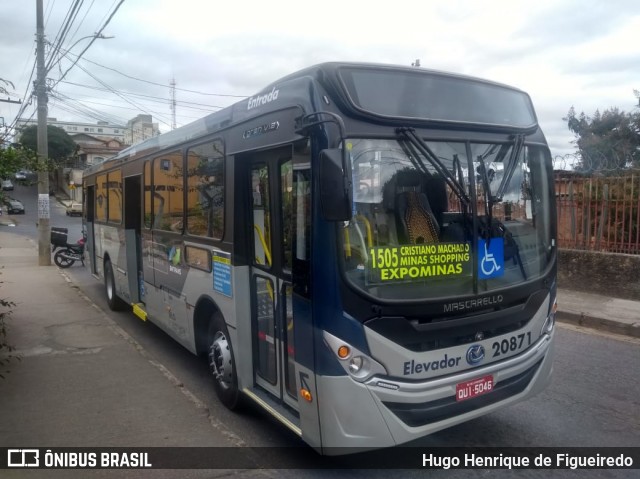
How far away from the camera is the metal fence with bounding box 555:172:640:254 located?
948cm

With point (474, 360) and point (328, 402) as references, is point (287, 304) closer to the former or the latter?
point (328, 402)

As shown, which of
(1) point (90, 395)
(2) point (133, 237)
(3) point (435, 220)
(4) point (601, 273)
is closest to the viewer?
(3) point (435, 220)

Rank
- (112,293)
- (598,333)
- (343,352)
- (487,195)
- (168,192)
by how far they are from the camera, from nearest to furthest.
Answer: (343,352)
(487,195)
(168,192)
(598,333)
(112,293)

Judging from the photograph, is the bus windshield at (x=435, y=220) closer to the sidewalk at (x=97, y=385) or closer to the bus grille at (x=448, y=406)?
the bus grille at (x=448, y=406)

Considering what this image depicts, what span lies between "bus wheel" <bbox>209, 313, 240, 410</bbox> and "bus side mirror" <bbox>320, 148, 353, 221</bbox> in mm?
2137

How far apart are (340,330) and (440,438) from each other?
174cm

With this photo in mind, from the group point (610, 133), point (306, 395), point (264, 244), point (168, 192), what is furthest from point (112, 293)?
point (610, 133)

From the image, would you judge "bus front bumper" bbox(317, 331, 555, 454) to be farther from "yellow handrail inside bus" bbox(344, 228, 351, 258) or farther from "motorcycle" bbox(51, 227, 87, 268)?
"motorcycle" bbox(51, 227, 87, 268)

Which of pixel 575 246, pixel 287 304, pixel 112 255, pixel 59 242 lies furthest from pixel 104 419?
pixel 59 242

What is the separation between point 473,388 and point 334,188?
1.78 m

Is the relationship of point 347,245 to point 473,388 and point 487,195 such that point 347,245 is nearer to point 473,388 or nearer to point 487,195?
point 487,195

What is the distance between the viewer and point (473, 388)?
12.4 feet

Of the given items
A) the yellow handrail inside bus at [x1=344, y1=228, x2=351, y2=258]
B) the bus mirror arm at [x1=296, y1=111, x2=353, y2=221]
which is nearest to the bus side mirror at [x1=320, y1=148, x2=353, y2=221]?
the bus mirror arm at [x1=296, y1=111, x2=353, y2=221]

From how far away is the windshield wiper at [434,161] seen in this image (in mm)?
3604
